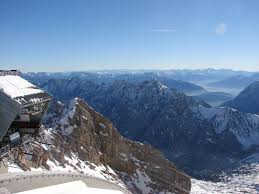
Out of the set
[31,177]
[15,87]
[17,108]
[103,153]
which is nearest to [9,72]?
[15,87]

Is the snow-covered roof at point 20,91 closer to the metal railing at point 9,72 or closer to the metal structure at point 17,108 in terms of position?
the metal structure at point 17,108

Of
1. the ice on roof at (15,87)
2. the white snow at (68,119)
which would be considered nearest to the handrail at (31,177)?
the ice on roof at (15,87)

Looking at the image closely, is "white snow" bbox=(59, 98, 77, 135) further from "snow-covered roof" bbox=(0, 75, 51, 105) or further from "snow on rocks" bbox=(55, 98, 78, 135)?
"snow-covered roof" bbox=(0, 75, 51, 105)

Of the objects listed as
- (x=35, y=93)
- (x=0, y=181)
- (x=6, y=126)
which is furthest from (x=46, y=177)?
(x=35, y=93)

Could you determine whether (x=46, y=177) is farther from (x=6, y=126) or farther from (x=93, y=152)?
(x=93, y=152)

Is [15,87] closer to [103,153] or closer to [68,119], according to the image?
[68,119]
